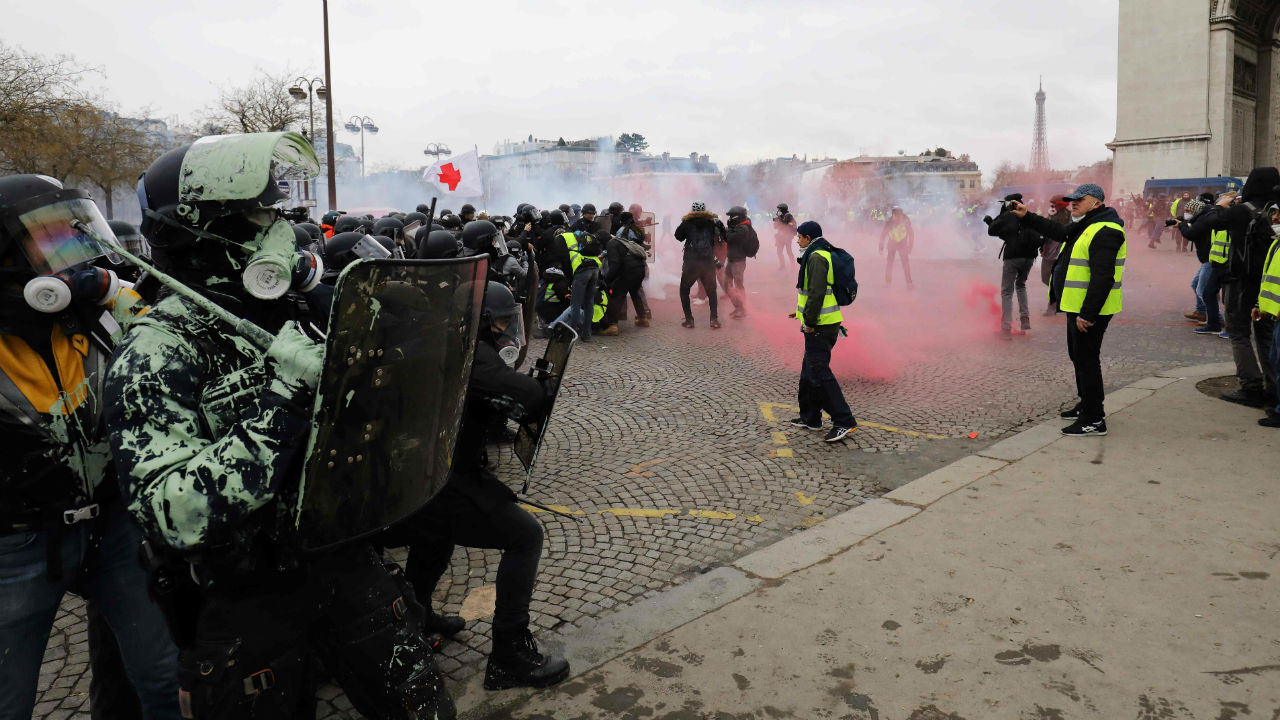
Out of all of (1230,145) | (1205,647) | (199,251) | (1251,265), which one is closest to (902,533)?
(1205,647)

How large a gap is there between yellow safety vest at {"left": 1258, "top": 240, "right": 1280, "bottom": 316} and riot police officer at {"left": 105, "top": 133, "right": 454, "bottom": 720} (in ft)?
21.0

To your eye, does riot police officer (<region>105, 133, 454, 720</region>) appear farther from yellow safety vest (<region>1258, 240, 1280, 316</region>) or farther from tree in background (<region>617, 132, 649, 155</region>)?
tree in background (<region>617, 132, 649, 155</region>)

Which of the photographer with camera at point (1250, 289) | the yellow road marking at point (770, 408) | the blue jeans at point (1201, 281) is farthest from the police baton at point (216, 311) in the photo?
the blue jeans at point (1201, 281)

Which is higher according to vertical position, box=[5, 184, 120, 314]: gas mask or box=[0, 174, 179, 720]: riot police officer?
box=[5, 184, 120, 314]: gas mask

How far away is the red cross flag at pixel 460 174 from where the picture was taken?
14.5m

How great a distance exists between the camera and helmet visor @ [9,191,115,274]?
1.81 meters

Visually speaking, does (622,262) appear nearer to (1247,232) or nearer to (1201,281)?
(1247,232)

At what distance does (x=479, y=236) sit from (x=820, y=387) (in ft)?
8.47

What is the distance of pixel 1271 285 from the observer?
5.77m

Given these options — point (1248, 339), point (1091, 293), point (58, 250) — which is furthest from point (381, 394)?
point (1248, 339)

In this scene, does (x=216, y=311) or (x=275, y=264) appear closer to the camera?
(x=216, y=311)

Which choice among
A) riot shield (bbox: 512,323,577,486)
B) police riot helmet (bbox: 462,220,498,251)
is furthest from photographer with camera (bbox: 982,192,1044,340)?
riot shield (bbox: 512,323,577,486)

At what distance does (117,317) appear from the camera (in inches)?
79.6

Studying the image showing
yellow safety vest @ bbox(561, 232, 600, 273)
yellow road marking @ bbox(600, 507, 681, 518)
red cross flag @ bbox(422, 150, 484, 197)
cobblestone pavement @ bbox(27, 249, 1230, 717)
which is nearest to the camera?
cobblestone pavement @ bbox(27, 249, 1230, 717)
